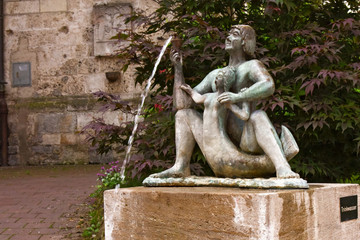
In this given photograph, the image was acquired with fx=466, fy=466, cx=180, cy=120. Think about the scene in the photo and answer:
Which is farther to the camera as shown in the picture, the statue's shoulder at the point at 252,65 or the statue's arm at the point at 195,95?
the statue's arm at the point at 195,95

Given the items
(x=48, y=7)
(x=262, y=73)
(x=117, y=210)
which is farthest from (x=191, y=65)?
(x=48, y=7)

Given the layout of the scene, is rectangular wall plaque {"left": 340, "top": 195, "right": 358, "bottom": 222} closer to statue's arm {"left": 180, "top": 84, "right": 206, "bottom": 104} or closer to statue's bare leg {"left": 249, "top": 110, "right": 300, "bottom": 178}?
statue's bare leg {"left": 249, "top": 110, "right": 300, "bottom": 178}

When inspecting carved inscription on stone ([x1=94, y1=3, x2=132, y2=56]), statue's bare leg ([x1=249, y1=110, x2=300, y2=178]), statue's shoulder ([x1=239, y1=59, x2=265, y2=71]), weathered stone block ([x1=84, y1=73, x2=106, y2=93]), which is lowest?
statue's bare leg ([x1=249, y1=110, x2=300, y2=178])

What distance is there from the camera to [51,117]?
Answer: 382 inches

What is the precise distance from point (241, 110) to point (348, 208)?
2.88 ft

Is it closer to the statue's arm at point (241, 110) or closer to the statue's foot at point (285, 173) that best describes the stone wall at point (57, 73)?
the statue's arm at point (241, 110)

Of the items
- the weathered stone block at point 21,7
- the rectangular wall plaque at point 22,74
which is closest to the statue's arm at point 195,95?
the rectangular wall plaque at point 22,74

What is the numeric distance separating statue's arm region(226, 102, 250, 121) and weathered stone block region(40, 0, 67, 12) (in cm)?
780

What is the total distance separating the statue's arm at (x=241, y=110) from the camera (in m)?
2.80

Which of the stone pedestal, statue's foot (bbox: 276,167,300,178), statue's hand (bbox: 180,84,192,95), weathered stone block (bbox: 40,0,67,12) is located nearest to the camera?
the stone pedestal

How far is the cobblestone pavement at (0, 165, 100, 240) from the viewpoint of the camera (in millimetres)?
4367

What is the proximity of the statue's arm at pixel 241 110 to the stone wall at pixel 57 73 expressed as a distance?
6.75 meters

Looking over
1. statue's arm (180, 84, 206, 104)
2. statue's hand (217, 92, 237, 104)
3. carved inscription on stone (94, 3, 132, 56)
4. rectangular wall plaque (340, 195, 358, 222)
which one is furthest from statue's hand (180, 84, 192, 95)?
carved inscription on stone (94, 3, 132, 56)

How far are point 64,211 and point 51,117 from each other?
4.97 metres
